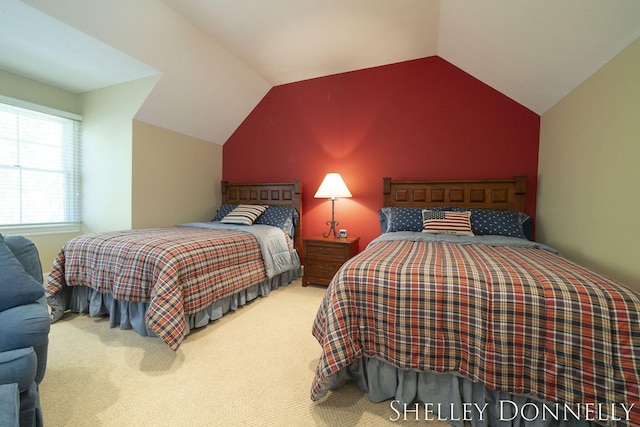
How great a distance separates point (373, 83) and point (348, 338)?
3.04 metres

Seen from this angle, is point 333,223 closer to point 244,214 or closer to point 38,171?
point 244,214

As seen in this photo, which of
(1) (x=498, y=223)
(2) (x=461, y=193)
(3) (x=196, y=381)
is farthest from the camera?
(2) (x=461, y=193)

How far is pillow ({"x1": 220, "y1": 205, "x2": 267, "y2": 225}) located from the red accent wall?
0.56 metres

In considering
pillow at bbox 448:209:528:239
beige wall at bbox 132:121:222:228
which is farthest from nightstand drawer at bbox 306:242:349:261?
beige wall at bbox 132:121:222:228

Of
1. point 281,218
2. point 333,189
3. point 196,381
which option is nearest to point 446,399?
point 196,381

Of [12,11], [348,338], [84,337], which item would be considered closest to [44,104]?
[12,11]

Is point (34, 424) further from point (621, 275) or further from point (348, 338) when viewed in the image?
point (621, 275)

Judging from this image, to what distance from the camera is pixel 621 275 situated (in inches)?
59.6

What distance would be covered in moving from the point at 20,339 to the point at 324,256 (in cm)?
232

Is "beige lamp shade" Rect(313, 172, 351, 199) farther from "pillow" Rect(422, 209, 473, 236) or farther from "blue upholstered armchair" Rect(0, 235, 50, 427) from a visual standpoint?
"blue upholstered armchair" Rect(0, 235, 50, 427)

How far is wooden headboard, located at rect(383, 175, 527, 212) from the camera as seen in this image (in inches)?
106

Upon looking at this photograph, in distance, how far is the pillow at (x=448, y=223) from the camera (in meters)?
2.42

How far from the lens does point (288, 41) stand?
2.69 meters

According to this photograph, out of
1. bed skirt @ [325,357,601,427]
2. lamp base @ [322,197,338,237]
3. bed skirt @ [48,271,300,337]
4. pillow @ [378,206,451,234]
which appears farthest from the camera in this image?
lamp base @ [322,197,338,237]
